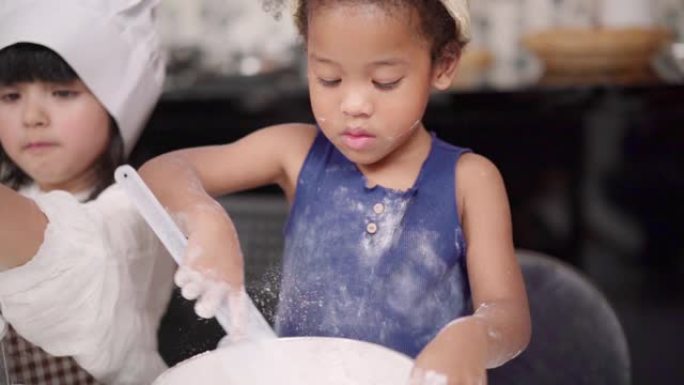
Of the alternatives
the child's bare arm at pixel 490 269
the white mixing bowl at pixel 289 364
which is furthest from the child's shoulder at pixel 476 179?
the white mixing bowl at pixel 289 364

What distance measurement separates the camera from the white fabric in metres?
0.65

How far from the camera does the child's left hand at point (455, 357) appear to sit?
54 cm

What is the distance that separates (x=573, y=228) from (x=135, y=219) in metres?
0.55

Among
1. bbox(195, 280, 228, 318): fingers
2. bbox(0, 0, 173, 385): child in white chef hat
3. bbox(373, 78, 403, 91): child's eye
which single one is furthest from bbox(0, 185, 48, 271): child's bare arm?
bbox(373, 78, 403, 91): child's eye

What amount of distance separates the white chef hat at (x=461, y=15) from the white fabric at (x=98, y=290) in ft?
0.73

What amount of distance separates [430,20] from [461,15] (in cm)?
2

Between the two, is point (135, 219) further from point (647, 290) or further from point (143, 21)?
point (647, 290)

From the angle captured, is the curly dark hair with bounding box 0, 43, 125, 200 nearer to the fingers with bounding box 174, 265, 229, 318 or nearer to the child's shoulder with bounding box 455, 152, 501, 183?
the fingers with bounding box 174, 265, 229, 318

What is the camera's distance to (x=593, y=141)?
1639 mm

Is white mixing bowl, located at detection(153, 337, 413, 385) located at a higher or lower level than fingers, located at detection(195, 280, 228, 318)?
lower

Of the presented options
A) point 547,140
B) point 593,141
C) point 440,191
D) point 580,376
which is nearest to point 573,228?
point 547,140

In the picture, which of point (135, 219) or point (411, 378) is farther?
point (135, 219)

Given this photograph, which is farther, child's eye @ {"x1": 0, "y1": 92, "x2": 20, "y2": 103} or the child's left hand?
child's eye @ {"x1": 0, "y1": 92, "x2": 20, "y2": 103}

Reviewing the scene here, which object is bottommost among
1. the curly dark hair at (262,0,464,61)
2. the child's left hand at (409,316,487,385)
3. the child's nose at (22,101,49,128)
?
the child's left hand at (409,316,487,385)
